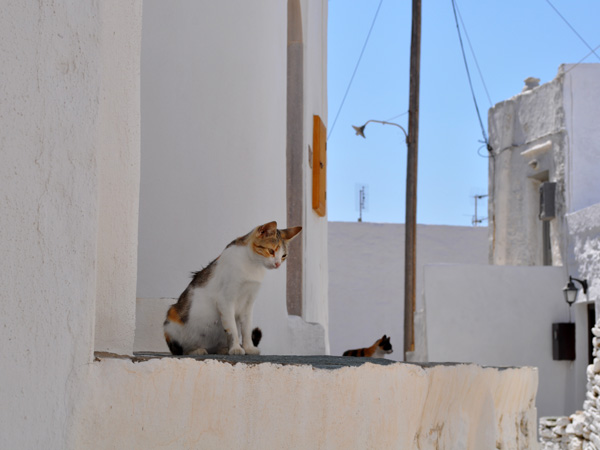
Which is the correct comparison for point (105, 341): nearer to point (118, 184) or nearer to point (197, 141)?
point (118, 184)

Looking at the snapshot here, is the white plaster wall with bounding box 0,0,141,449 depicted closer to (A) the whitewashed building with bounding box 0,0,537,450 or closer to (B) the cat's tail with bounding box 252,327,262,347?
(A) the whitewashed building with bounding box 0,0,537,450

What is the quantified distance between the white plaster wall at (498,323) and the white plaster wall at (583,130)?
1.85 metres

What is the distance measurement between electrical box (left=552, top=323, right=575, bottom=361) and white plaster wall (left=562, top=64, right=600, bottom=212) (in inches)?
83.3

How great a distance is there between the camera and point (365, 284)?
1880 centimetres

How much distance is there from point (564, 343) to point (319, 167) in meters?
7.87

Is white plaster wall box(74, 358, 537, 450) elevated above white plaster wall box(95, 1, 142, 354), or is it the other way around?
white plaster wall box(95, 1, 142, 354)

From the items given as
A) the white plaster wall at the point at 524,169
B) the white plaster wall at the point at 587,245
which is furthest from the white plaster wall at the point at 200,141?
the white plaster wall at the point at 524,169

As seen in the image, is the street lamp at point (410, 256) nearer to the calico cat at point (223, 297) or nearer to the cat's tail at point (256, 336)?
the cat's tail at point (256, 336)

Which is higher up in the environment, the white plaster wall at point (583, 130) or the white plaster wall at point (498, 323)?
the white plaster wall at point (583, 130)

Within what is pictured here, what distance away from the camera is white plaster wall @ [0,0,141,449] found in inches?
80.9

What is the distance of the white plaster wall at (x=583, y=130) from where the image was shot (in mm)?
14156

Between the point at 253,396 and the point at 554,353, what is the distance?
12100mm

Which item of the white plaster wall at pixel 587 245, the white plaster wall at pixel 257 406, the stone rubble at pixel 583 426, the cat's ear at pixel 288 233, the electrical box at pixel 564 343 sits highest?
the white plaster wall at pixel 587 245

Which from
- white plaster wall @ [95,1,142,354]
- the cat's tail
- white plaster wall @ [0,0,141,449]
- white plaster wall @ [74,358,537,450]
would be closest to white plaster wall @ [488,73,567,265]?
the cat's tail
